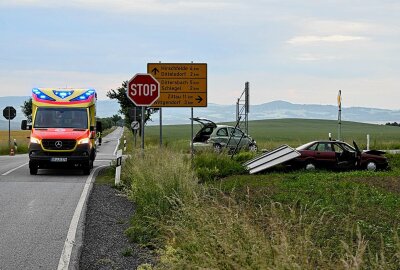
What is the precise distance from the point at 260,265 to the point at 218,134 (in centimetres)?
2618

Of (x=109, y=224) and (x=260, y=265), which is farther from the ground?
(x=260, y=265)

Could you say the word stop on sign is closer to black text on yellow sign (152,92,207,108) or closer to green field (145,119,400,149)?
black text on yellow sign (152,92,207,108)

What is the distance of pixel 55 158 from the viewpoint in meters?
20.0

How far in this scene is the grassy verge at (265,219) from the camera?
5148 millimetres

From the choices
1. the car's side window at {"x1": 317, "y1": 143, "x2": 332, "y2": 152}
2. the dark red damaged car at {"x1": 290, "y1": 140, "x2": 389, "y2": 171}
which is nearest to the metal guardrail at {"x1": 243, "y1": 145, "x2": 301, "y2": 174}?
the dark red damaged car at {"x1": 290, "y1": 140, "x2": 389, "y2": 171}

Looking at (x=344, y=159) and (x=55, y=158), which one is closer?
(x=55, y=158)

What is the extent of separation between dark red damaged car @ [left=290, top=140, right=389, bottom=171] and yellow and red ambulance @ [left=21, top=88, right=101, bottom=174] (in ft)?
23.4

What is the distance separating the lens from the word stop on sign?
17344mm

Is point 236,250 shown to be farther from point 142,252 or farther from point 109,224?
point 109,224

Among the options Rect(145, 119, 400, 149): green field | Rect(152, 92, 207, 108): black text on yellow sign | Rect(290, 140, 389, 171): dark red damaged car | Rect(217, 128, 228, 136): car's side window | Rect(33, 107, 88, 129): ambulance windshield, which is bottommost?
Rect(145, 119, 400, 149): green field

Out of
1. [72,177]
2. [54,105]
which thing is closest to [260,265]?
[72,177]

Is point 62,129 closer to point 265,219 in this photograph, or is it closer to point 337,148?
point 337,148

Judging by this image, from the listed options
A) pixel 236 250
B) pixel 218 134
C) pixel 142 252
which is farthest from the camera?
pixel 218 134

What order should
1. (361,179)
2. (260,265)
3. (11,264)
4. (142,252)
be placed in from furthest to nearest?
(361,179) → (142,252) → (11,264) → (260,265)
